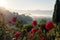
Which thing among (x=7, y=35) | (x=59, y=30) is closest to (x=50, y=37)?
(x=59, y=30)

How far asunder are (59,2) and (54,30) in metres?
17.4

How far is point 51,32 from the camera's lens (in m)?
11.8

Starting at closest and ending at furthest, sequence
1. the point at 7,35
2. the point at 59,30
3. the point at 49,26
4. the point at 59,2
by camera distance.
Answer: the point at 49,26 < the point at 59,30 < the point at 7,35 < the point at 59,2

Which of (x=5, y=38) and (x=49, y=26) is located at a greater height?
(x=49, y=26)

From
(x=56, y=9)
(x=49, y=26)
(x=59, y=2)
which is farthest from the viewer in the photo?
(x=59, y=2)

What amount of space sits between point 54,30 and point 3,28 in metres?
2.64

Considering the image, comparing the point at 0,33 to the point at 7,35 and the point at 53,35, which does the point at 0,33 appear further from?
the point at 53,35

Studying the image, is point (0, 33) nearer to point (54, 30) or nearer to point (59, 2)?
point (54, 30)

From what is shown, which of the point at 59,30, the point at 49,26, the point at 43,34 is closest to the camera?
the point at 49,26

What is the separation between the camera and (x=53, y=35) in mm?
11766

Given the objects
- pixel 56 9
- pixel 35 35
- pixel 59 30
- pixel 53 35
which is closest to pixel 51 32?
pixel 53 35

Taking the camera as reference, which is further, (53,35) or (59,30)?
(53,35)

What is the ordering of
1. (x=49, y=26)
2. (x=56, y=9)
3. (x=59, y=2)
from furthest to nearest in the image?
1. (x=59, y=2)
2. (x=56, y=9)
3. (x=49, y=26)

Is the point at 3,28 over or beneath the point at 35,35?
over
